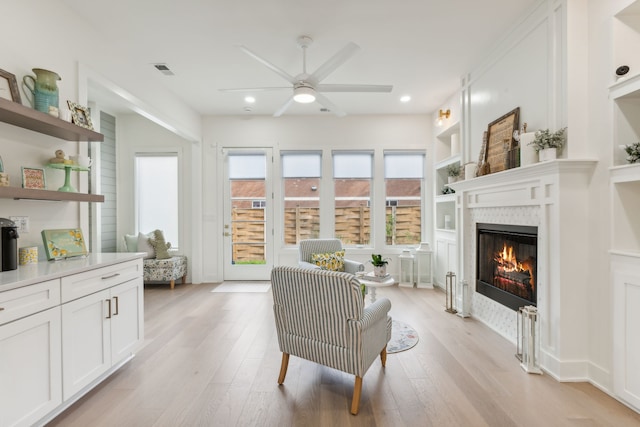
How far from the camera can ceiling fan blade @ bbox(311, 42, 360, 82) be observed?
239 centimetres

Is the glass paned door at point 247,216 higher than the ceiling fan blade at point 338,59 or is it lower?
lower

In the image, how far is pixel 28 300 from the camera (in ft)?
5.45

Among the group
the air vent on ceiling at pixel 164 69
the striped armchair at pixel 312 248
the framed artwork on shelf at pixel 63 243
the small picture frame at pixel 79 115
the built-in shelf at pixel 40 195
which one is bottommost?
the striped armchair at pixel 312 248

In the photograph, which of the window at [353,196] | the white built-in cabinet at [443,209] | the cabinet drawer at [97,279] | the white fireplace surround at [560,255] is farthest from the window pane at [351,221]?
the cabinet drawer at [97,279]

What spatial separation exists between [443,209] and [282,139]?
3.13m

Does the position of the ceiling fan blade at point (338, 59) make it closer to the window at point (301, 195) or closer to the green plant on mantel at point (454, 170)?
the green plant on mantel at point (454, 170)

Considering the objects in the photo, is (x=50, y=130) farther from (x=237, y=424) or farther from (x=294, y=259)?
(x=294, y=259)

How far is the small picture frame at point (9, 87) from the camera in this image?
1963 millimetres

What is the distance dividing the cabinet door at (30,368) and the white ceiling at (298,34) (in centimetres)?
256

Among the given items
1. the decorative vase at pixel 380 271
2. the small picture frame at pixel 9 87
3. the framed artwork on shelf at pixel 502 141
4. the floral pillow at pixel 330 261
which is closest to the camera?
the small picture frame at pixel 9 87

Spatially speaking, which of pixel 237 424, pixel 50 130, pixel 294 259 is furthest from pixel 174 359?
pixel 294 259

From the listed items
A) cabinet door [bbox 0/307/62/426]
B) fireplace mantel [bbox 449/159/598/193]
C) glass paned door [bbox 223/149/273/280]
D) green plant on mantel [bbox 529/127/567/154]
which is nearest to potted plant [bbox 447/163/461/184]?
fireplace mantel [bbox 449/159/598/193]

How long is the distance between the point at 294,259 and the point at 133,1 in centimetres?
411

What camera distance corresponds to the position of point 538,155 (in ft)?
8.37
